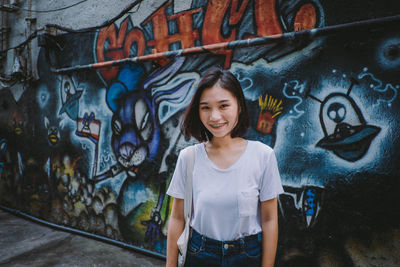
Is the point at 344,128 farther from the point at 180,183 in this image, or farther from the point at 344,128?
the point at 180,183

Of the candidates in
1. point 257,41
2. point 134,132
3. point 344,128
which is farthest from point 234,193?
point 134,132

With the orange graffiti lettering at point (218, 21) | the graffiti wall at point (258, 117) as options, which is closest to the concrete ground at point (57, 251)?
the graffiti wall at point (258, 117)

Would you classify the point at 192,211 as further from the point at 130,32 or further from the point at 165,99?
the point at 130,32

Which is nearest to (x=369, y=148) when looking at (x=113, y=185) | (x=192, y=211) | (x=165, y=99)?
(x=192, y=211)

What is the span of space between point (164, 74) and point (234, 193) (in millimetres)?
2560

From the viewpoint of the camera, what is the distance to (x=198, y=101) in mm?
1453

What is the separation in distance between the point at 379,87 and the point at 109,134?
359 centimetres

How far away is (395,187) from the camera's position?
222 cm

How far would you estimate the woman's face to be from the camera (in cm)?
136

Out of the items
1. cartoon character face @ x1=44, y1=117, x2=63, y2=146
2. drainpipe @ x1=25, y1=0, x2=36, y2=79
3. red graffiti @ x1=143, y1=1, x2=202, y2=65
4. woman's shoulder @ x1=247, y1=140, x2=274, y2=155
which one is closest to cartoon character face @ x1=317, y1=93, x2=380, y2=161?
woman's shoulder @ x1=247, y1=140, x2=274, y2=155

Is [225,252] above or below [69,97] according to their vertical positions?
below

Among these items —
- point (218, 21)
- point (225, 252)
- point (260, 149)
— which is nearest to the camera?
point (225, 252)

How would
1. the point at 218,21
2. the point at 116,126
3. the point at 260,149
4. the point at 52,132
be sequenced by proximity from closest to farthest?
the point at 260,149 < the point at 218,21 < the point at 116,126 < the point at 52,132

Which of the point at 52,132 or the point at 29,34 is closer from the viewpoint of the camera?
the point at 52,132
